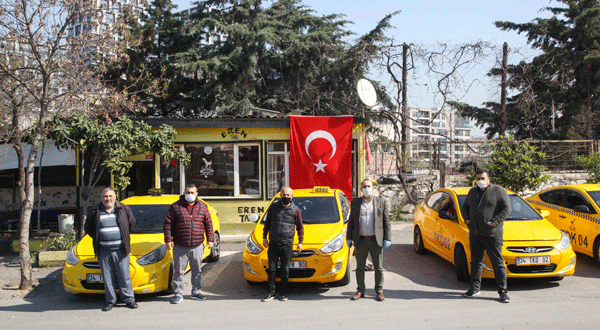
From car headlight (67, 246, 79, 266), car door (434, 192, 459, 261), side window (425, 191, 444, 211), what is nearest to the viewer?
car headlight (67, 246, 79, 266)

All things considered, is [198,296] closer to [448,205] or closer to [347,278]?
[347,278]

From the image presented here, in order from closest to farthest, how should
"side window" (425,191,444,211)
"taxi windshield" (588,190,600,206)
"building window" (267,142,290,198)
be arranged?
"taxi windshield" (588,190,600,206)
"side window" (425,191,444,211)
"building window" (267,142,290,198)

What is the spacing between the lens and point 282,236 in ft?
22.0

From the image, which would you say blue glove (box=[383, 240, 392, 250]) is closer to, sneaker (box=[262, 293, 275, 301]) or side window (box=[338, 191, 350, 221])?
side window (box=[338, 191, 350, 221])

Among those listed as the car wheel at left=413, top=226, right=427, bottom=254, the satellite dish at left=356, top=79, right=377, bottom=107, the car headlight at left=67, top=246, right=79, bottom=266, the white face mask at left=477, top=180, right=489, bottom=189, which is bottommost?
the car wheel at left=413, top=226, right=427, bottom=254

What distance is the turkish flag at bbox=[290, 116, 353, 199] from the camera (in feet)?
41.0

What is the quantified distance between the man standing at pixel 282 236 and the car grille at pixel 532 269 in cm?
321

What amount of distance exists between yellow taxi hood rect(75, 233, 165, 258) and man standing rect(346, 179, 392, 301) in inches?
124

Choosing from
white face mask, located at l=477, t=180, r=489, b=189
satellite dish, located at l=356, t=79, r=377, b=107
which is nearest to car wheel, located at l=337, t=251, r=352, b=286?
white face mask, located at l=477, t=180, r=489, b=189

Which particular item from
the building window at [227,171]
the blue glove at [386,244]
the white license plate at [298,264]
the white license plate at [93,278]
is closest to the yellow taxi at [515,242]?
the blue glove at [386,244]

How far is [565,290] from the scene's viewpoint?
7.02 meters

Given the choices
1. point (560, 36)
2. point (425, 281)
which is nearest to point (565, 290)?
point (425, 281)

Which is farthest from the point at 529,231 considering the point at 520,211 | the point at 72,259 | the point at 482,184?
the point at 72,259

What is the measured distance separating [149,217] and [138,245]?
107cm
